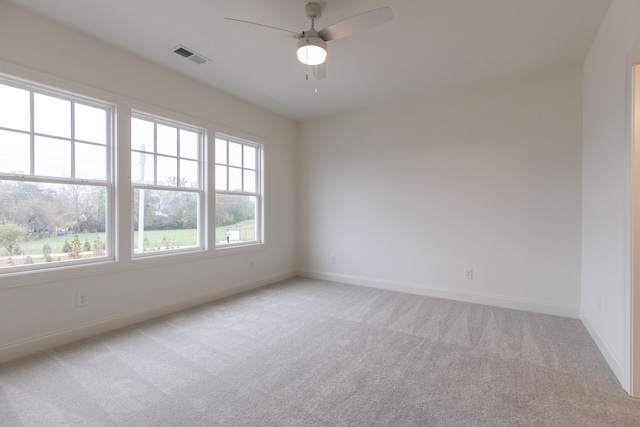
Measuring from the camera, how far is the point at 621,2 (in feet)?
6.87

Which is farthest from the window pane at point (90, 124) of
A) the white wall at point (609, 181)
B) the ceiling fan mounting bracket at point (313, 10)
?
the white wall at point (609, 181)

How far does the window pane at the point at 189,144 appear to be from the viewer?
3.67 m

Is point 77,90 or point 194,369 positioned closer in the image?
point 194,369

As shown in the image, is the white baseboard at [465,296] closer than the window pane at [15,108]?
No

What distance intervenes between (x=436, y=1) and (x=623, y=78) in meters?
1.44

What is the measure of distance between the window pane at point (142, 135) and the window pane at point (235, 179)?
115 centimetres

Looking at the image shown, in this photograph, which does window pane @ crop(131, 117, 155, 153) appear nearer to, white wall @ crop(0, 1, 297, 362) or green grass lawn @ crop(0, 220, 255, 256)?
white wall @ crop(0, 1, 297, 362)

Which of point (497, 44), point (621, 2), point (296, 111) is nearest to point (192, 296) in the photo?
point (296, 111)

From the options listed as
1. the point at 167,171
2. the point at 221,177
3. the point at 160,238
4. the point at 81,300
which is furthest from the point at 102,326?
the point at 221,177

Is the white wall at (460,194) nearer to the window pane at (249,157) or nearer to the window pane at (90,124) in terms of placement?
the window pane at (249,157)

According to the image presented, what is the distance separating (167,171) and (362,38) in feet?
8.54

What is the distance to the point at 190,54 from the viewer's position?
3037mm

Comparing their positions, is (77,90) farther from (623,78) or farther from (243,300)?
(623,78)

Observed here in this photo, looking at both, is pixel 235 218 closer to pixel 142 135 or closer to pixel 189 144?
pixel 189 144
